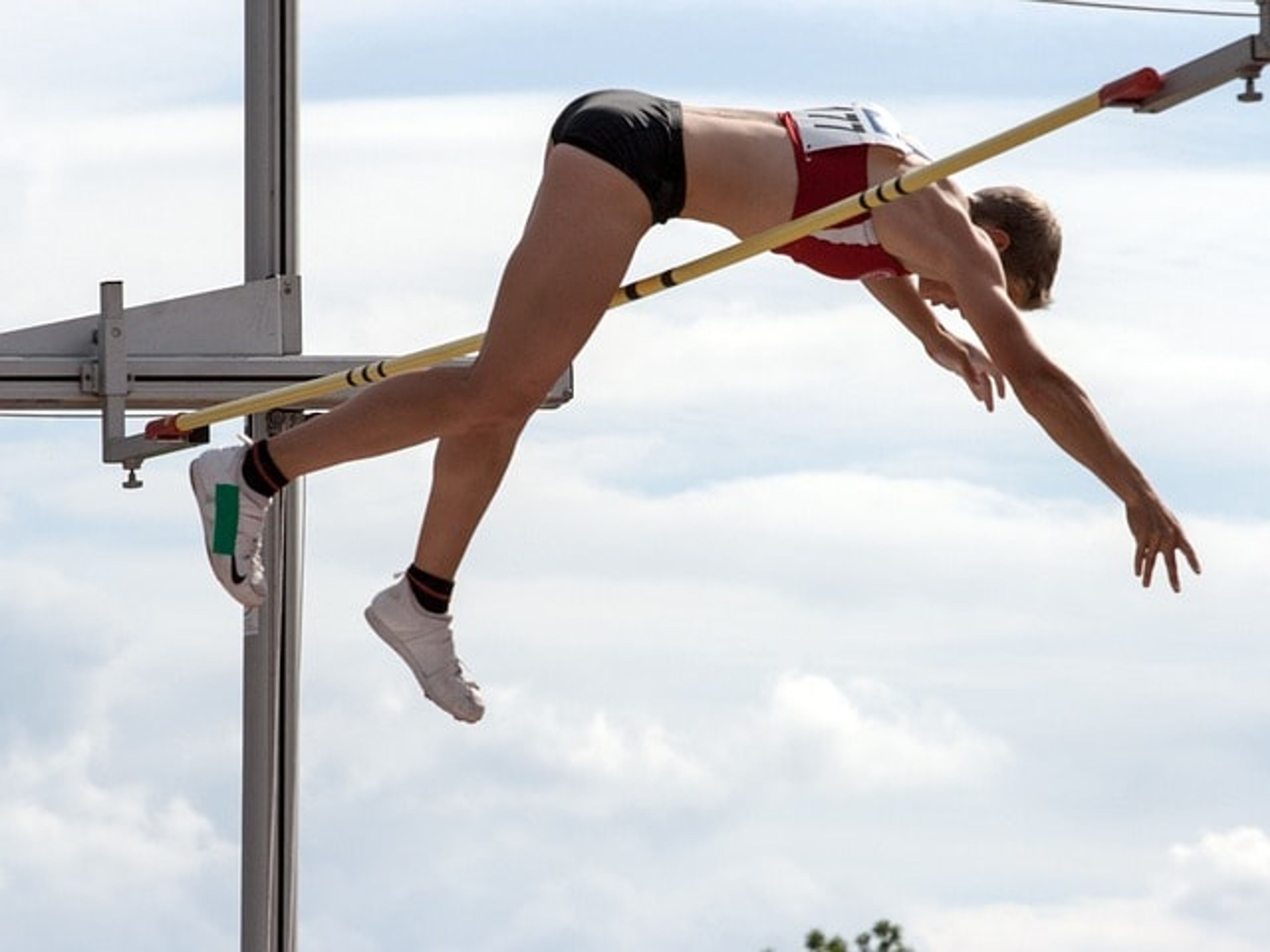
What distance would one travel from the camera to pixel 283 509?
9.68 meters

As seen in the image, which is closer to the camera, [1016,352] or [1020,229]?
[1016,352]

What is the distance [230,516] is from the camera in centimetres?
721

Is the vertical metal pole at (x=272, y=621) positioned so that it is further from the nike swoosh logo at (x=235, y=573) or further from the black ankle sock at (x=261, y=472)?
the black ankle sock at (x=261, y=472)

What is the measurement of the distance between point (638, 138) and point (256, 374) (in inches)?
117

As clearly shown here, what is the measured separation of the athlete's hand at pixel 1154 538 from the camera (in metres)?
6.45

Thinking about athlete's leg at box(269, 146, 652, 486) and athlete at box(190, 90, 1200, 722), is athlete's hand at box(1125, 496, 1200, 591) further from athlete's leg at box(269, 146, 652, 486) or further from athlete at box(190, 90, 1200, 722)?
athlete's leg at box(269, 146, 652, 486)

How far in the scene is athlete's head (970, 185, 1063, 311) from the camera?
6.90 metres

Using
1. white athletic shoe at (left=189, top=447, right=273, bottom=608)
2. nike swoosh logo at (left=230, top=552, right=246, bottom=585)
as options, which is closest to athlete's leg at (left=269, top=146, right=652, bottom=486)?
white athletic shoe at (left=189, top=447, right=273, bottom=608)

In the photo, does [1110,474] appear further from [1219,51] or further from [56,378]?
[56,378]

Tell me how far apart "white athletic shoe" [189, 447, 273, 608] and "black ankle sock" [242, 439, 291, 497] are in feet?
0.03

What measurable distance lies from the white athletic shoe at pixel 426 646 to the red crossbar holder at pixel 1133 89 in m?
1.59

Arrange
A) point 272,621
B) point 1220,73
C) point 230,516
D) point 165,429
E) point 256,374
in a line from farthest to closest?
1. point 272,621
2. point 256,374
3. point 165,429
4. point 230,516
5. point 1220,73

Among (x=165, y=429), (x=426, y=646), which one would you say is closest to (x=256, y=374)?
(x=165, y=429)

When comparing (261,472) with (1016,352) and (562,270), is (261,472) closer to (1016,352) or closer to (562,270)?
(562,270)
